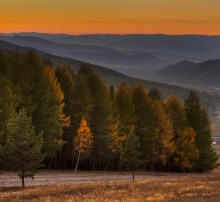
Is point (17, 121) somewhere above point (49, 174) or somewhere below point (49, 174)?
above

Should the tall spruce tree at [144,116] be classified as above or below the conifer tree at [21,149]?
above

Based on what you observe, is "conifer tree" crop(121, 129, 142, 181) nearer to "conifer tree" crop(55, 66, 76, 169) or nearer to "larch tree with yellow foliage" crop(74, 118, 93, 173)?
"larch tree with yellow foliage" crop(74, 118, 93, 173)

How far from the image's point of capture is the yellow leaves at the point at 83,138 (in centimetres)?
5804

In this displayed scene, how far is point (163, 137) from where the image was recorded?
66500 mm

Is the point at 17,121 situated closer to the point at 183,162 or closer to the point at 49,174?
the point at 49,174

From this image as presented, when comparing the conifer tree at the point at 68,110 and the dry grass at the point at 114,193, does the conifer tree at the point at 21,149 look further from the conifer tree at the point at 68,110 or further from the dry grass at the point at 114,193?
the conifer tree at the point at 68,110

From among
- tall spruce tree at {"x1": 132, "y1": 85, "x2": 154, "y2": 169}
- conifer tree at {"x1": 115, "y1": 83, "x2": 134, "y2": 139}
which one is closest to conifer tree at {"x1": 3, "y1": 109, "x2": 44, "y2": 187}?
tall spruce tree at {"x1": 132, "y1": 85, "x2": 154, "y2": 169}

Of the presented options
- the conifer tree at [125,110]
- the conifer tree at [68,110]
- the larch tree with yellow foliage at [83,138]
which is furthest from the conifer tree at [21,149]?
the conifer tree at [125,110]

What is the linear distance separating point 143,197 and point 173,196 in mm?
2059

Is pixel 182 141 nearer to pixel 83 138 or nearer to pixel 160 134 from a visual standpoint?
pixel 160 134

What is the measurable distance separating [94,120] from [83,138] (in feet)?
15.8

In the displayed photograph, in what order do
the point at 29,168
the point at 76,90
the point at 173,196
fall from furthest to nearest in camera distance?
the point at 76,90, the point at 29,168, the point at 173,196

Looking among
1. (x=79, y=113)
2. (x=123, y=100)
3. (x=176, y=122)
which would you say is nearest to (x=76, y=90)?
(x=79, y=113)

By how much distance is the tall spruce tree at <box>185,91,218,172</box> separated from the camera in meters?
71.9
